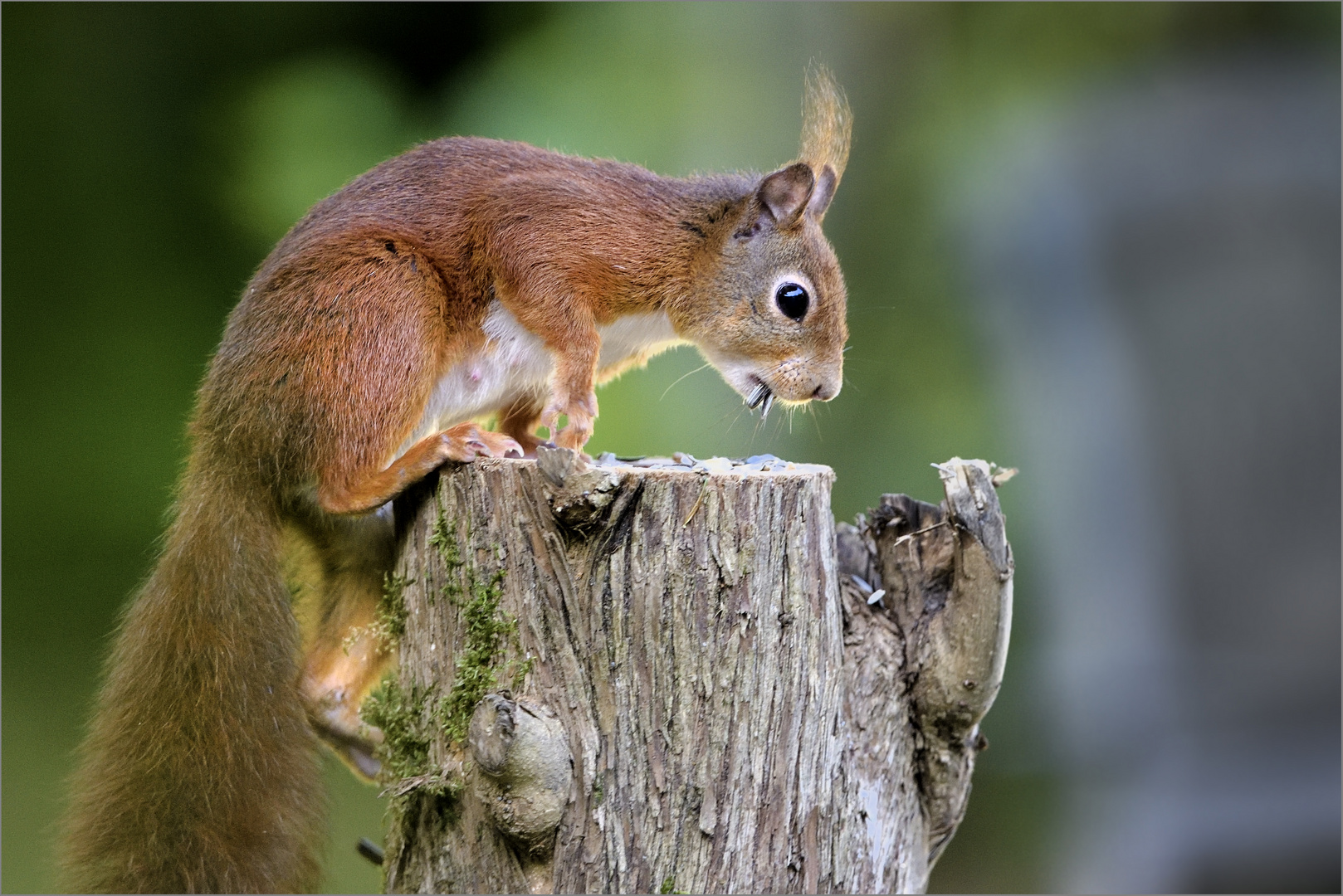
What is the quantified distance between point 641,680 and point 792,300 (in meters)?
0.82

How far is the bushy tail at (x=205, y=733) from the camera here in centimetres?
167

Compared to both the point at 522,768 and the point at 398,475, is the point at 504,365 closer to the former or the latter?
the point at 398,475

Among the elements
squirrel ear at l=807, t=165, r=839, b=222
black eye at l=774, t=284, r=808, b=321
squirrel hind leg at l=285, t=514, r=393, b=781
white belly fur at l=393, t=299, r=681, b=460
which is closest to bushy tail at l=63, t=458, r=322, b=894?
squirrel hind leg at l=285, t=514, r=393, b=781

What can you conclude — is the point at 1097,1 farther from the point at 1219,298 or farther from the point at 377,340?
the point at 377,340

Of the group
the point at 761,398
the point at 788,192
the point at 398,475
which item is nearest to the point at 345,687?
the point at 398,475

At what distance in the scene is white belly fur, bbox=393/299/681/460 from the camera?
6.30ft

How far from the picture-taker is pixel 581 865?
5.24 feet

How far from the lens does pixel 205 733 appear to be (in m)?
1.73

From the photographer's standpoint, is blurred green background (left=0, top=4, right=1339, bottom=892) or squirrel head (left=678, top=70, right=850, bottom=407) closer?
squirrel head (left=678, top=70, right=850, bottom=407)

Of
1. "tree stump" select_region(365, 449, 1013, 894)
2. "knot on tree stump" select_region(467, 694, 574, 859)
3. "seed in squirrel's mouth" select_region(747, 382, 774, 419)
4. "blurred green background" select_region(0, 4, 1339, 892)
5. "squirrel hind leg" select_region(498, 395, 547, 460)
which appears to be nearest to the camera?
"knot on tree stump" select_region(467, 694, 574, 859)

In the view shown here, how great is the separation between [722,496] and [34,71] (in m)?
2.45

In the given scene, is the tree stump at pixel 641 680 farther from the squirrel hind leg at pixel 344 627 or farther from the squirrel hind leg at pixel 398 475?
the squirrel hind leg at pixel 344 627

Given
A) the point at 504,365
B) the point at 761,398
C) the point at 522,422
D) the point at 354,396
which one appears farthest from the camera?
the point at 522,422

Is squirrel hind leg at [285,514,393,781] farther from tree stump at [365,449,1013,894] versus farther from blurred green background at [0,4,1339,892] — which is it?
blurred green background at [0,4,1339,892]
